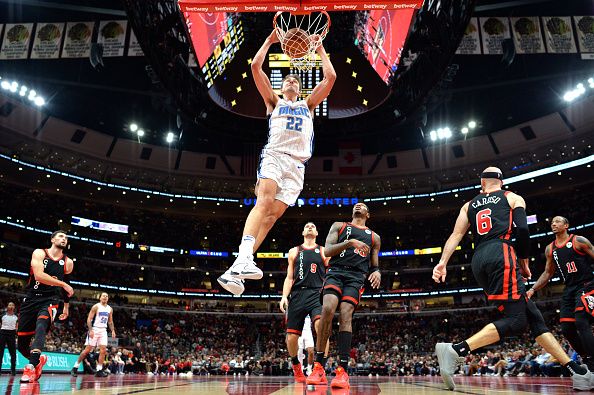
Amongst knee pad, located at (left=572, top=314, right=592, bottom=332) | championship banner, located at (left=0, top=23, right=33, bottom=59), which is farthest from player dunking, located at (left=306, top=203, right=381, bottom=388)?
championship banner, located at (left=0, top=23, right=33, bottom=59)

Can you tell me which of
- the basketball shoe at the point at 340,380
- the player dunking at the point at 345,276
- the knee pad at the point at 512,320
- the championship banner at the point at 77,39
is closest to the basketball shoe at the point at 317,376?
the player dunking at the point at 345,276

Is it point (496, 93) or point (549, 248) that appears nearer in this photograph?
point (549, 248)

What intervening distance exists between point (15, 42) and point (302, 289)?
1627 centimetres

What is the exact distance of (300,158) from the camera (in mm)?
5047

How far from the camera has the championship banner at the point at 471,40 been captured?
1880 centimetres

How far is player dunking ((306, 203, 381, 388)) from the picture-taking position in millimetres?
5534

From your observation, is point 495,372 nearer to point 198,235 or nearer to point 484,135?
point 484,135

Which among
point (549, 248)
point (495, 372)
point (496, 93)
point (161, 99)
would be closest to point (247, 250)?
point (549, 248)

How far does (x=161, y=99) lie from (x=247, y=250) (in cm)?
2478

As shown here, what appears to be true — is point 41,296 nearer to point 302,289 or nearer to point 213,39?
point 302,289

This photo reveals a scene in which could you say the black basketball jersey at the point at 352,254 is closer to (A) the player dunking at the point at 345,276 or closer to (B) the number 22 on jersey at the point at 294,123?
(A) the player dunking at the point at 345,276

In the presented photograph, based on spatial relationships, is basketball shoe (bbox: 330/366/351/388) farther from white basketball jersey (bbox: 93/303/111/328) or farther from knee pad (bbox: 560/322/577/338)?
white basketball jersey (bbox: 93/303/111/328)

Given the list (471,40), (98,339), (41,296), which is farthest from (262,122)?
(41,296)

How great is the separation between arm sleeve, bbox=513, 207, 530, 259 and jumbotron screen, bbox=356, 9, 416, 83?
11098 mm
